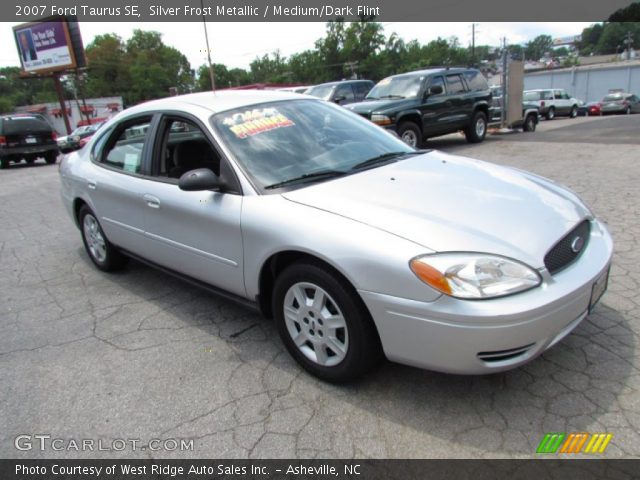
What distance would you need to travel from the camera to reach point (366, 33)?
70250 millimetres

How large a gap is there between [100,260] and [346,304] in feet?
10.7

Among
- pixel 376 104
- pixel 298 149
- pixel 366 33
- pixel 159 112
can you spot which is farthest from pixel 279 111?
pixel 366 33

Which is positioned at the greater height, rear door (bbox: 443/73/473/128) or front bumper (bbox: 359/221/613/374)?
rear door (bbox: 443/73/473/128)

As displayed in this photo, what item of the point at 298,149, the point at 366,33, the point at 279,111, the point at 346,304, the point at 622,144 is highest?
the point at 366,33

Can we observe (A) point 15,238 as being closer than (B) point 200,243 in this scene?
No

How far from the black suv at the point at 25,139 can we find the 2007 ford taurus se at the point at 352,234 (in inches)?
572

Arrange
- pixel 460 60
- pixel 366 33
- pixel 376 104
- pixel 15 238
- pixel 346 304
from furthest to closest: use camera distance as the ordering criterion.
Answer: pixel 460 60, pixel 366 33, pixel 376 104, pixel 15 238, pixel 346 304

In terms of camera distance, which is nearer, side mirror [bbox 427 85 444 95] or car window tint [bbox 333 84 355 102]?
side mirror [bbox 427 85 444 95]

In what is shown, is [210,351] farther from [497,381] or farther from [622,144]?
[622,144]

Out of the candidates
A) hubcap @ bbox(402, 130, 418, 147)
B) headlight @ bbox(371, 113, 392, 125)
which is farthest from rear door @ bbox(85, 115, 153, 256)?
hubcap @ bbox(402, 130, 418, 147)

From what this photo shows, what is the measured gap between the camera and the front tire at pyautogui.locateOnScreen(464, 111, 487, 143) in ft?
40.0

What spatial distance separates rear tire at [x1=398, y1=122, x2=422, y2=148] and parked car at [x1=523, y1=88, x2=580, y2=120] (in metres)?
19.8

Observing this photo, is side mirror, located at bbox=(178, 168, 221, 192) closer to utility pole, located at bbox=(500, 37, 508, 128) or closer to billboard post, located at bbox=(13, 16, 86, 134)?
utility pole, located at bbox=(500, 37, 508, 128)

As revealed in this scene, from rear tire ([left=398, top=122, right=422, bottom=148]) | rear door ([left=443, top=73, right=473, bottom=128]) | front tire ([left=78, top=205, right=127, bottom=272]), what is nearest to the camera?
front tire ([left=78, top=205, right=127, bottom=272])
